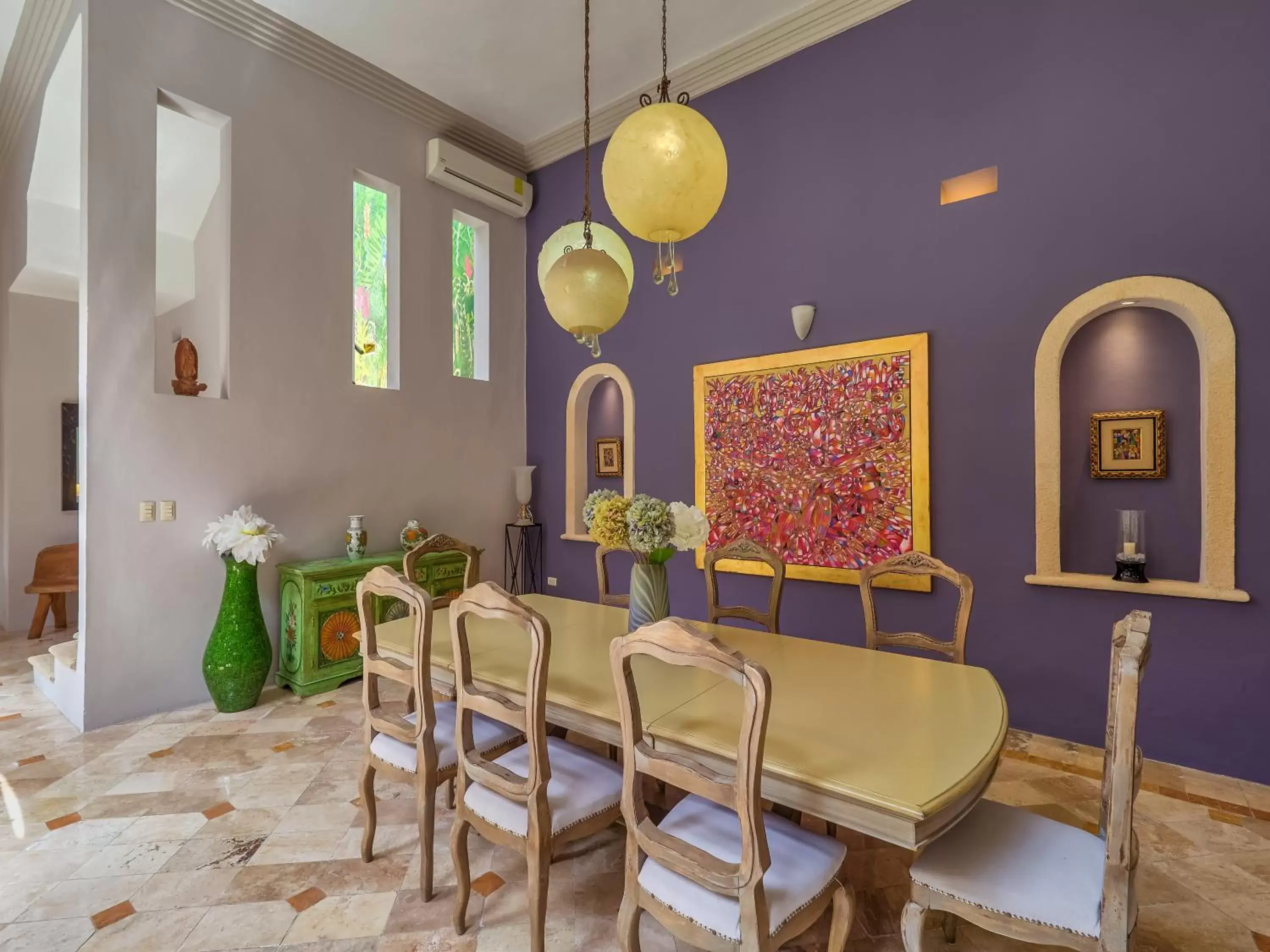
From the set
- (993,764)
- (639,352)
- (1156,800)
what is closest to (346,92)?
(639,352)

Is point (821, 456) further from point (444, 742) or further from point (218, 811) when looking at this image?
point (218, 811)

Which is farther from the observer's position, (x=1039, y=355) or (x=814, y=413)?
(x=814, y=413)

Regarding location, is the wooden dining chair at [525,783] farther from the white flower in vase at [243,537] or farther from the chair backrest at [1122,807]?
the white flower in vase at [243,537]

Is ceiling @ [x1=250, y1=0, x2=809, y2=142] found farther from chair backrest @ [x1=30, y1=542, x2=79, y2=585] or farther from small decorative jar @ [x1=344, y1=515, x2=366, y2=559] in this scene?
chair backrest @ [x1=30, y1=542, x2=79, y2=585]

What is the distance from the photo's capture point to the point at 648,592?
2137 mm

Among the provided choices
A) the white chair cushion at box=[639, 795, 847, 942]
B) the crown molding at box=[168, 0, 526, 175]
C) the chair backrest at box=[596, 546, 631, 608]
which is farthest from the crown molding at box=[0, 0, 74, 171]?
the white chair cushion at box=[639, 795, 847, 942]

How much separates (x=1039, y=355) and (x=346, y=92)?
4415 mm

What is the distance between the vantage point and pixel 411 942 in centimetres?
170

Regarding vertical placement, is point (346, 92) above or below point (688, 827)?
above

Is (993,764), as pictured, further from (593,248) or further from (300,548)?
(300,548)

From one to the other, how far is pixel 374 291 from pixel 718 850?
428 cm

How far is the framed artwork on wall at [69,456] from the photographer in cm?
514

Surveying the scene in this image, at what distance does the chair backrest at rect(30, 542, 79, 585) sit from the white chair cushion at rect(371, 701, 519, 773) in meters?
4.21

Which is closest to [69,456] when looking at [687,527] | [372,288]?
[372,288]
